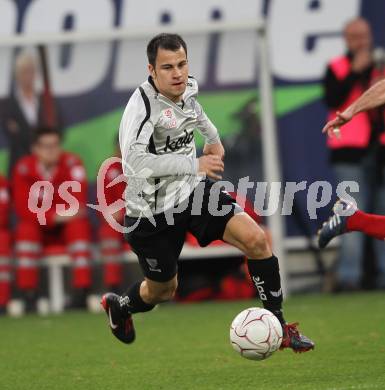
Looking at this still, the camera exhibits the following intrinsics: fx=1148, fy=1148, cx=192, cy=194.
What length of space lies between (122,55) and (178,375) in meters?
6.97

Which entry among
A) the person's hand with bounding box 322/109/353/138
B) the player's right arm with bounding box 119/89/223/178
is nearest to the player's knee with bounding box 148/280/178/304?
the player's right arm with bounding box 119/89/223/178

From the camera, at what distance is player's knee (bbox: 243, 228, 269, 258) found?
7.46m

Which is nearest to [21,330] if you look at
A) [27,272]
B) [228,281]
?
[27,272]

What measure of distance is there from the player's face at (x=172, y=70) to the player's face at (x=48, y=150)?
19.8ft

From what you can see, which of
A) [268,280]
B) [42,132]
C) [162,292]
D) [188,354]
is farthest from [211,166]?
[42,132]

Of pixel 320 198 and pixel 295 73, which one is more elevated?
pixel 295 73

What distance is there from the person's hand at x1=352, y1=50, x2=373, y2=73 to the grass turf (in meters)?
2.68

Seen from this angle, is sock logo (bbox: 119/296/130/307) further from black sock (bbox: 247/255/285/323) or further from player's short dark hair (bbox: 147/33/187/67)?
player's short dark hair (bbox: 147/33/187/67)

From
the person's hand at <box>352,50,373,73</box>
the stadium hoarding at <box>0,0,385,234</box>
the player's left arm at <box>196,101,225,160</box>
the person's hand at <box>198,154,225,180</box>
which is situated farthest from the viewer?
the stadium hoarding at <box>0,0,385,234</box>

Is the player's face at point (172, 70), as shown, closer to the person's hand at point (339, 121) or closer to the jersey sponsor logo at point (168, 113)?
the jersey sponsor logo at point (168, 113)

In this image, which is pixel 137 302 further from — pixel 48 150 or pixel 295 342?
pixel 48 150

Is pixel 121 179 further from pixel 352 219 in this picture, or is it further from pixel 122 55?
pixel 352 219

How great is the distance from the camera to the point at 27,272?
13219 millimetres

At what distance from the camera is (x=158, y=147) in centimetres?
760
